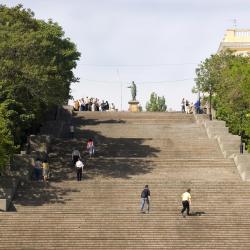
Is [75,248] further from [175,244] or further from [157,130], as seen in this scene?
[157,130]

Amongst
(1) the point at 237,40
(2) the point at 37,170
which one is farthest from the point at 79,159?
(1) the point at 237,40

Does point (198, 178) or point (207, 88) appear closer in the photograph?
point (198, 178)

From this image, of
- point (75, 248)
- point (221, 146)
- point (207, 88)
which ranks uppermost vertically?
point (207, 88)

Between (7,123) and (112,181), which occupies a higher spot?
(7,123)

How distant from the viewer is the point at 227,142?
50.9 metres

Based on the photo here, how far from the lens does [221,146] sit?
50.8 metres

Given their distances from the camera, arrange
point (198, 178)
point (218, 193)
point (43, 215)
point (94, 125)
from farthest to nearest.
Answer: point (94, 125)
point (198, 178)
point (218, 193)
point (43, 215)

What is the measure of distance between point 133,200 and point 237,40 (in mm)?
44576

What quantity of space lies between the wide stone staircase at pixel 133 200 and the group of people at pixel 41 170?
696 mm

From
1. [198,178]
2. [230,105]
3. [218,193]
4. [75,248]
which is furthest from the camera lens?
[230,105]

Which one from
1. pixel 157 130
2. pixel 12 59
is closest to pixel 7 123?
pixel 12 59

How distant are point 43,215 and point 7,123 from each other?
658 cm

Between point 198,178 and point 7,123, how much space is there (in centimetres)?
989

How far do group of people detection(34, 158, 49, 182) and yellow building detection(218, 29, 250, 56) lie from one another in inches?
1588
